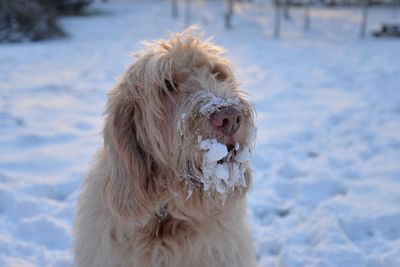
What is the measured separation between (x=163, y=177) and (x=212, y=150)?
50 centimetres

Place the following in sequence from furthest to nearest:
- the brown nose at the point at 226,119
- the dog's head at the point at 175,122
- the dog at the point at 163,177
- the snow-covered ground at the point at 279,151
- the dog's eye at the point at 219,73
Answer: the snow-covered ground at the point at 279,151 < the dog's eye at the point at 219,73 < the dog at the point at 163,177 < the dog's head at the point at 175,122 < the brown nose at the point at 226,119

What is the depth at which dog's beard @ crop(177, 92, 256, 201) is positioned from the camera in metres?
2.17

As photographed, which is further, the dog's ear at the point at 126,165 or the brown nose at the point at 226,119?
the dog's ear at the point at 126,165

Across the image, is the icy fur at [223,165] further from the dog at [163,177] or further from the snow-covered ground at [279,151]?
the snow-covered ground at [279,151]

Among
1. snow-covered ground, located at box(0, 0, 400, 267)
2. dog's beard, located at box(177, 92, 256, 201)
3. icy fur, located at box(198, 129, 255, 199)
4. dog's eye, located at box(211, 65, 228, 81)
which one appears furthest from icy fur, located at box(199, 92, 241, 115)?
snow-covered ground, located at box(0, 0, 400, 267)

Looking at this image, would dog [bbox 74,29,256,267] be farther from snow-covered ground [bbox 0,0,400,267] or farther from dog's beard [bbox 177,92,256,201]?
snow-covered ground [bbox 0,0,400,267]

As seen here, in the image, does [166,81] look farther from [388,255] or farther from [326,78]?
[326,78]

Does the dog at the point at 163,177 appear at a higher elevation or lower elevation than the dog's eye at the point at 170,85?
lower

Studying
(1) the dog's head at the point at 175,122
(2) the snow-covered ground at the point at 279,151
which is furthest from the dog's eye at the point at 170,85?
(2) the snow-covered ground at the point at 279,151

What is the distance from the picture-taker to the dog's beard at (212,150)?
7.11ft

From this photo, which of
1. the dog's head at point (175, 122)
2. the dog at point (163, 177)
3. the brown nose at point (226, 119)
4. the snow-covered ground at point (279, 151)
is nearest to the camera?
the brown nose at point (226, 119)

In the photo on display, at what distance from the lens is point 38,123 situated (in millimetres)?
6211

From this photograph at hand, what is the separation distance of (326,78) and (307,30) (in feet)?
35.9

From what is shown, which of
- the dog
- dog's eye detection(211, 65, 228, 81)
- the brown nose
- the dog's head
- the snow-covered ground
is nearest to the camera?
the brown nose
